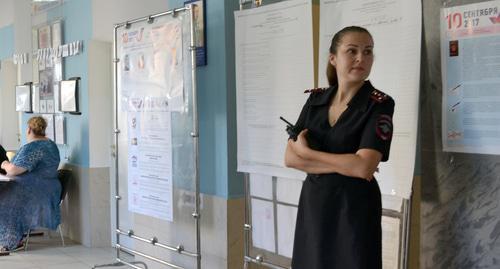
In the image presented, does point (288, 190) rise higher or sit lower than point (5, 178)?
higher

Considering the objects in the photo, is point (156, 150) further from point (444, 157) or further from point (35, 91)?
point (35, 91)

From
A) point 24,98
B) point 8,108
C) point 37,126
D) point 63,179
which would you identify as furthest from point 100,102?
point 8,108

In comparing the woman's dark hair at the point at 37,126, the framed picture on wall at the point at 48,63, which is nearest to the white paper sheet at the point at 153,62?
the woman's dark hair at the point at 37,126

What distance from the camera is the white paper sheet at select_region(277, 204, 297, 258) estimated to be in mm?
2922

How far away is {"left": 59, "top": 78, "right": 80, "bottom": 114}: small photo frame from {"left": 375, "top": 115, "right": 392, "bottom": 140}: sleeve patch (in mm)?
4388

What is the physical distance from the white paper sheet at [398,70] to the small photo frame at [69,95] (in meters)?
3.93

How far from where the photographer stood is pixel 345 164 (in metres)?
1.92

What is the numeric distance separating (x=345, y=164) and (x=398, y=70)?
606mm

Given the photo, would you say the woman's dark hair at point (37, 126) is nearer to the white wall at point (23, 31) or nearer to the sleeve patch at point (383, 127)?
the white wall at point (23, 31)

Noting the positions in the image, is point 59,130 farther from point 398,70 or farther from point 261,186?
point 398,70

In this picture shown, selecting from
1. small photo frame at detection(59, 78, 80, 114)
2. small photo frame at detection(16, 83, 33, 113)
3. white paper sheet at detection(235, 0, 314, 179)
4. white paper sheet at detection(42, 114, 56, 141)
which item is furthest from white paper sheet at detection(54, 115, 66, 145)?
white paper sheet at detection(235, 0, 314, 179)

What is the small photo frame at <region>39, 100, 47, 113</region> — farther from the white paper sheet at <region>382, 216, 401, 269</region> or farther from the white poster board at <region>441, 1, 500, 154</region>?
the white poster board at <region>441, 1, 500, 154</region>

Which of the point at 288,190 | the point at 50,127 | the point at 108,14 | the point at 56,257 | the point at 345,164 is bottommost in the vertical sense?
the point at 56,257

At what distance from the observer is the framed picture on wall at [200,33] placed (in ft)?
11.9
